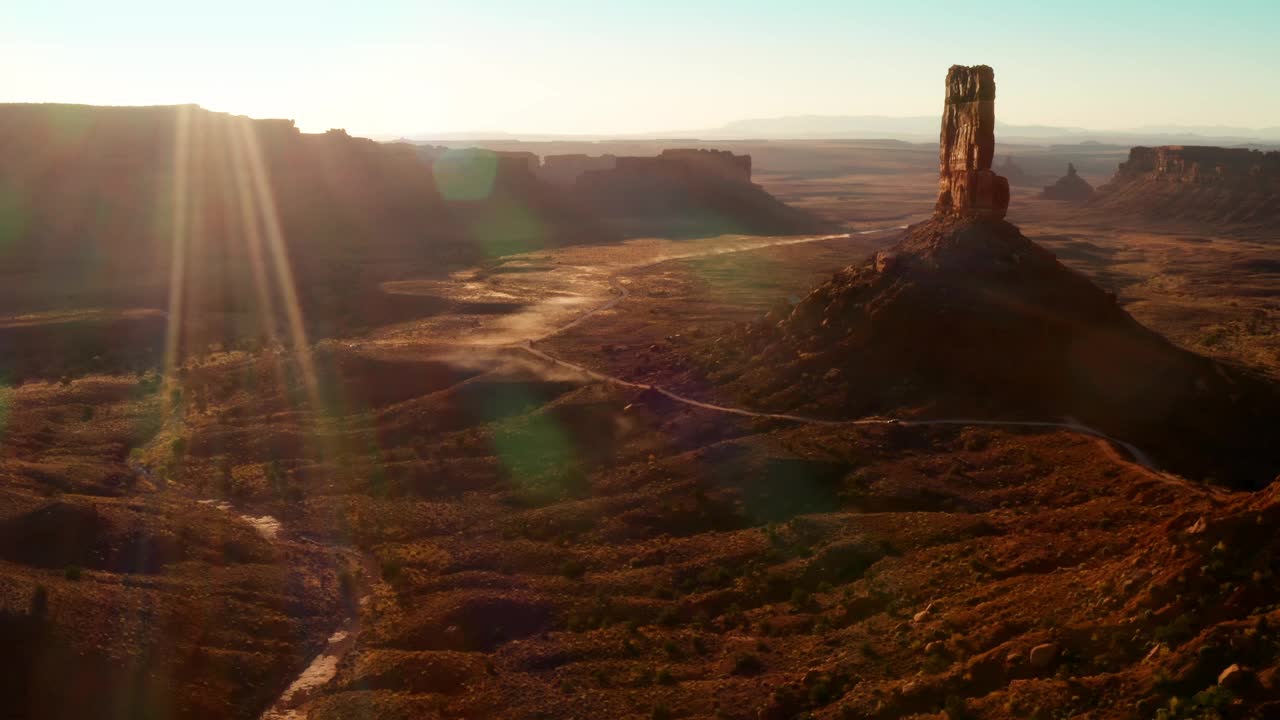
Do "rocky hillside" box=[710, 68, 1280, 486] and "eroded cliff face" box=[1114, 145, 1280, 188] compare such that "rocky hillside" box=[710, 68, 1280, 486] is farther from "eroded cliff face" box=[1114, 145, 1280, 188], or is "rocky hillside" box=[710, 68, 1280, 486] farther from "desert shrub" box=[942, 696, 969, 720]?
"eroded cliff face" box=[1114, 145, 1280, 188]

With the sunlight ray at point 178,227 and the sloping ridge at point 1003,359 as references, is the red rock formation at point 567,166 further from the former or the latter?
the sloping ridge at point 1003,359

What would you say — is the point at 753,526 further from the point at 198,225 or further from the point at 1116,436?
the point at 198,225

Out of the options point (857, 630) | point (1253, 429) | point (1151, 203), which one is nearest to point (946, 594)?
point (857, 630)

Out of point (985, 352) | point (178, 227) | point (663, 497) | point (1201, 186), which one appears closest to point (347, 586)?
point (663, 497)

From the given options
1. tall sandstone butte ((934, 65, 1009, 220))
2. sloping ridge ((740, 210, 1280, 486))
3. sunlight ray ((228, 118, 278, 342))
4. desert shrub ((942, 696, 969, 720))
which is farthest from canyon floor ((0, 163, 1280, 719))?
sunlight ray ((228, 118, 278, 342))

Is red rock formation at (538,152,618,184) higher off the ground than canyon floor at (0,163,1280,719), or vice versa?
red rock formation at (538,152,618,184)

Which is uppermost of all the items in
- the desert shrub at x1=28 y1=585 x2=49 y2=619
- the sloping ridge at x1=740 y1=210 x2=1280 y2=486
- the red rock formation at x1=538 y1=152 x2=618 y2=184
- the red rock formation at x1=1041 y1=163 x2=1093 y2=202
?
the red rock formation at x1=538 y1=152 x2=618 y2=184
